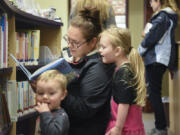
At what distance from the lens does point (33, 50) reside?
87.6 inches

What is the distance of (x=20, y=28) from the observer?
2332mm

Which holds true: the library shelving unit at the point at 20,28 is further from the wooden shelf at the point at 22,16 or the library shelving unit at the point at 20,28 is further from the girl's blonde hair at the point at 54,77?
the girl's blonde hair at the point at 54,77

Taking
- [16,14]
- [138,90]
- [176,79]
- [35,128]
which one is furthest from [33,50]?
[176,79]

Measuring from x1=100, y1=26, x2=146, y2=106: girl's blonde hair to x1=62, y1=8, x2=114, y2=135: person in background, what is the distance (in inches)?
8.6

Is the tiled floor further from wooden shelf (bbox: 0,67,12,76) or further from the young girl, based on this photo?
wooden shelf (bbox: 0,67,12,76)

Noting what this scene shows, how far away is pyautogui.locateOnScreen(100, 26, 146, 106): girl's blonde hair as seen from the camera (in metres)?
1.72

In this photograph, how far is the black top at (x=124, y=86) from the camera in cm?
171

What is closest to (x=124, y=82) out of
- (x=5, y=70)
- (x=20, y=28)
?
(x=5, y=70)

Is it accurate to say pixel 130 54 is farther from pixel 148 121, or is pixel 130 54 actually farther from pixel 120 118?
pixel 148 121

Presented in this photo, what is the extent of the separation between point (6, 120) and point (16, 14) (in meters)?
0.67

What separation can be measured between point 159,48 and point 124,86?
1.45 m

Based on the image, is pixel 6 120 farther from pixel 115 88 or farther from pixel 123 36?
pixel 123 36

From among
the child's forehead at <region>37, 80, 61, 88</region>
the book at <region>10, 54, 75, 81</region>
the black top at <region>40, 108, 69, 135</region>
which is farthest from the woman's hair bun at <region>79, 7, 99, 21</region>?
the black top at <region>40, 108, 69, 135</region>

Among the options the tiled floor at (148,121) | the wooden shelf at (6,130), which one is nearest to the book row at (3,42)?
the wooden shelf at (6,130)
